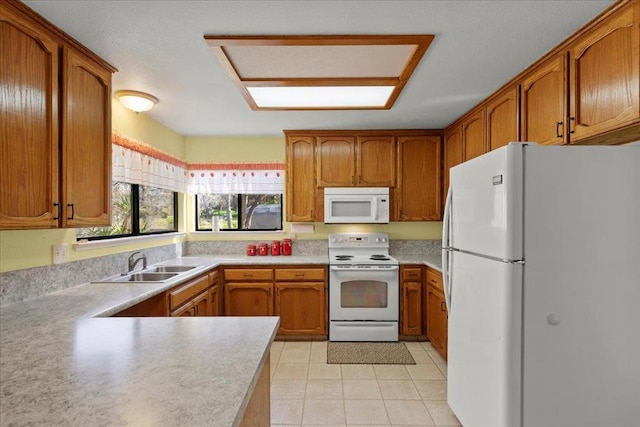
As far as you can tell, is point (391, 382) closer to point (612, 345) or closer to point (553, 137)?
point (612, 345)

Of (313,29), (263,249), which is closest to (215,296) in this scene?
(263,249)

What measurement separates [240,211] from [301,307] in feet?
4.70

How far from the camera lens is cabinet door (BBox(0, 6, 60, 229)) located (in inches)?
55.7

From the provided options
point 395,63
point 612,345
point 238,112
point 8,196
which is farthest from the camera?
point 238,112

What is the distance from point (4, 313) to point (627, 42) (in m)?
3.08

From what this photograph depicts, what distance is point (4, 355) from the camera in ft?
3.77

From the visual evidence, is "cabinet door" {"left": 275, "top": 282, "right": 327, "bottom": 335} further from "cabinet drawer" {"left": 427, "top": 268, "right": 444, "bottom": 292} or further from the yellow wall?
the yellow wall

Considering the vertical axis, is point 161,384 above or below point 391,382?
above

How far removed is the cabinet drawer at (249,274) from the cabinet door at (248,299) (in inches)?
2.4

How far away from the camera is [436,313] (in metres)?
3.19

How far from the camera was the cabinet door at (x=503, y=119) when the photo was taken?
2.37 m

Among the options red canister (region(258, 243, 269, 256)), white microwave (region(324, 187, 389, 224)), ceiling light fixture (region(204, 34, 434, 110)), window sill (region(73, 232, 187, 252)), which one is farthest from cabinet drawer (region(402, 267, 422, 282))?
window sill (region(73, 232, 187, 252))

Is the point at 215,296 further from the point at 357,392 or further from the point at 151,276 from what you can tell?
the point at 357,392

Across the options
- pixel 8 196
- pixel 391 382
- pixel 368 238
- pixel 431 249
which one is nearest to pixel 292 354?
pixel 391 382
